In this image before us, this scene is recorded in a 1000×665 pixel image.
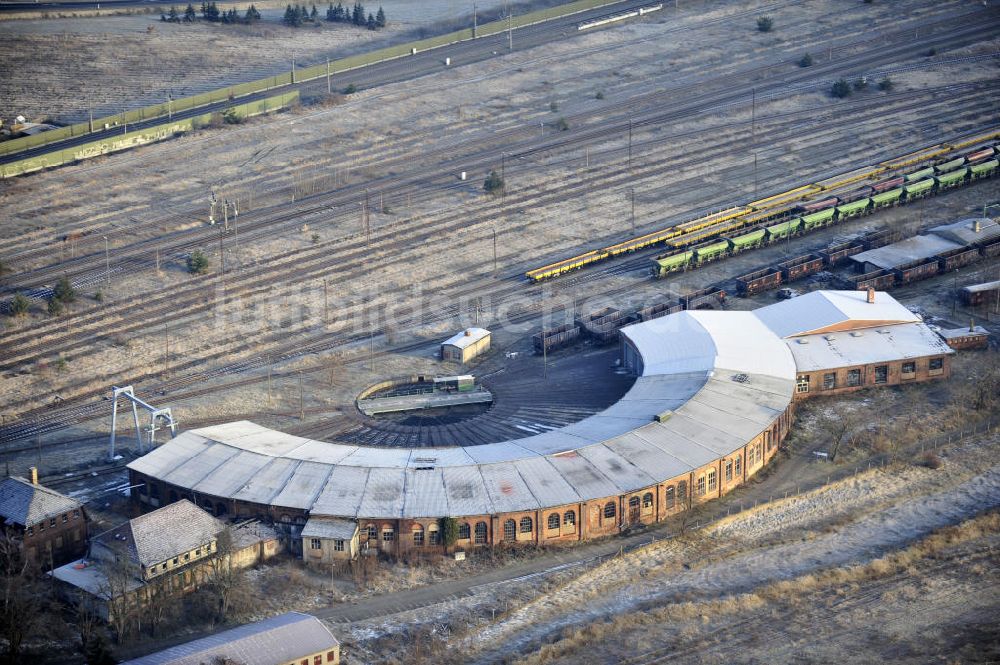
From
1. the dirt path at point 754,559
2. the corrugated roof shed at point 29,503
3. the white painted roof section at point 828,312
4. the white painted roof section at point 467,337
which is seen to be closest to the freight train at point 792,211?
the white painted roof section at point 467,337

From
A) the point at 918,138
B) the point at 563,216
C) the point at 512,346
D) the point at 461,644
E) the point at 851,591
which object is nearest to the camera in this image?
the point at 461,644

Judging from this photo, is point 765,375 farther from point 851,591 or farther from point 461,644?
point 461,644

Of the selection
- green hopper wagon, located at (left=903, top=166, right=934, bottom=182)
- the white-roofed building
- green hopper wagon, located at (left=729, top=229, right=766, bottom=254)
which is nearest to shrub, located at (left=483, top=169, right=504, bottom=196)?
green hopper wagon, located at (left=729, top=229, right=766, bottom=254)

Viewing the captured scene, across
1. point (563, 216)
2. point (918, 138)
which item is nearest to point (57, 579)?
point (563, 216)

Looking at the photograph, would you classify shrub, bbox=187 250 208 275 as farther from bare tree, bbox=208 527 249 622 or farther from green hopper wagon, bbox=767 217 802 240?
green hopper wagon, bbox=767 217 802 240

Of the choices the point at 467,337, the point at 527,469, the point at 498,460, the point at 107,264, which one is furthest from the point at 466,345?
the point at 107,264

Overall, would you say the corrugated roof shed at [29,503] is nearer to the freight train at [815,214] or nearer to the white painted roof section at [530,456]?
the white painted roof section at [530,456]

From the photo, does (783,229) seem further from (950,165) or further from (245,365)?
(245,365)
